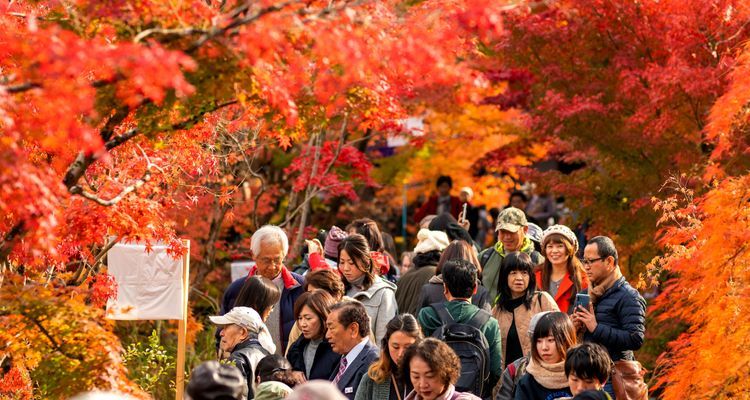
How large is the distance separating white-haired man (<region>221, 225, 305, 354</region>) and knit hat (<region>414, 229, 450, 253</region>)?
1229mm

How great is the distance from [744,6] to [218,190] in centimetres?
657

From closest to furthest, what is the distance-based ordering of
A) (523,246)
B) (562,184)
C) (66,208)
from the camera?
(66,208) < (523,246) < (562,184)

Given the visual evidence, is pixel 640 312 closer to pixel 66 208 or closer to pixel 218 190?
pixel 66 208

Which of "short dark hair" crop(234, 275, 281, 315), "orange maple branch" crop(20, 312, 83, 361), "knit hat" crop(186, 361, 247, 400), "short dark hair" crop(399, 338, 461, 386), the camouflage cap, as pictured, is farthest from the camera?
the camouflage cap

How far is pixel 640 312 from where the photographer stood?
8.21 metres

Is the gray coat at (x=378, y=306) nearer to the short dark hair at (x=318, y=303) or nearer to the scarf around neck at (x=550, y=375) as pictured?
the short dark hair at (x=318, y=303)

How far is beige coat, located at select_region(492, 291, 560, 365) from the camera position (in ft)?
27.5

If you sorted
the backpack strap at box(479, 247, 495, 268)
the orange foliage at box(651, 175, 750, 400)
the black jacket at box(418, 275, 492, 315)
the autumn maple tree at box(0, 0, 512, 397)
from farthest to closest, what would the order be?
the backpack strap at box(479, 247, 495, 268)
the black jacket at box(418, 275, 492, 315)
the orange foliage at box(651, 175, 750, 400)
the autumn maple tree at box(0, 0, 512, 397)

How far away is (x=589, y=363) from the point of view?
261 inches

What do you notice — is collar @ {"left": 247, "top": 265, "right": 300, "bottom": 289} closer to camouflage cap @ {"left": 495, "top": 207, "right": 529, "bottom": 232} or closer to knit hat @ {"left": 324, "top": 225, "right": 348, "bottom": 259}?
knit hat @ {"left": 324, "top": 225, "right": 348, "bottom": 259}

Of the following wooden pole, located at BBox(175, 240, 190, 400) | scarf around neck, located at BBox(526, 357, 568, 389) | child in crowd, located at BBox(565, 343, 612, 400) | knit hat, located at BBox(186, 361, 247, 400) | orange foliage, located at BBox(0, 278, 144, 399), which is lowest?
wooden pole, located at BBox(175, 240, 190, 400)

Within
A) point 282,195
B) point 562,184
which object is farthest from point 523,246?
point 282,195

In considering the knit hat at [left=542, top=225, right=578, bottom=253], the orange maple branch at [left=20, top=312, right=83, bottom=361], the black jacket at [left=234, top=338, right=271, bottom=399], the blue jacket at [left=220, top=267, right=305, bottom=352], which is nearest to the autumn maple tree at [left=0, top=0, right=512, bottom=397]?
the orange maple branch at [left=20, top=312, right=83, bottom=361]

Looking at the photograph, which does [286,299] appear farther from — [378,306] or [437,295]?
[437,295]
